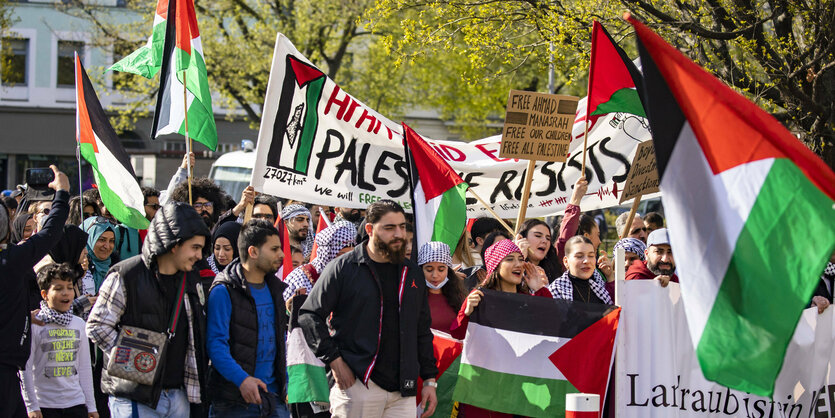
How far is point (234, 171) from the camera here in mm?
22844

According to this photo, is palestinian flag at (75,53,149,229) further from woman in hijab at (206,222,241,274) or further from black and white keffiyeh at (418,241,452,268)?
black and white keffiyeh at (418,241,452,268)

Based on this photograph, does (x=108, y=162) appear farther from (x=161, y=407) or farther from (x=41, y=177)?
(x=161, y=407)

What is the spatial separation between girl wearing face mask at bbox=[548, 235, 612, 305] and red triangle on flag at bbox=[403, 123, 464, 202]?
4.55 feet

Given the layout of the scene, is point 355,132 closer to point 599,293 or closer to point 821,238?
point 599,293

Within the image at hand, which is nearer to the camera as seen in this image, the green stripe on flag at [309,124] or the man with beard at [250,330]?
the man with beard at [250,330]

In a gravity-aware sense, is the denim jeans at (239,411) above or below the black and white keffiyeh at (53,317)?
below

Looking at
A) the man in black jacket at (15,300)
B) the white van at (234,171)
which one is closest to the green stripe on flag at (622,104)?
the man in black jacket at (15,300)

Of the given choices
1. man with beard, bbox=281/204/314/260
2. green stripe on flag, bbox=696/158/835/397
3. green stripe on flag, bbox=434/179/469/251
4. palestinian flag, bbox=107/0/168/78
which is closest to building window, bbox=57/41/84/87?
palestinian flag, bbox=107/0/168/78

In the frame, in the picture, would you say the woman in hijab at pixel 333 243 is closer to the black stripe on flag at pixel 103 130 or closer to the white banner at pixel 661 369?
the black stripe on flag at pixel 103 130

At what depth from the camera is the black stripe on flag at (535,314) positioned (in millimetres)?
6809

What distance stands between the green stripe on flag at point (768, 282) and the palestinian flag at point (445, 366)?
109 inches

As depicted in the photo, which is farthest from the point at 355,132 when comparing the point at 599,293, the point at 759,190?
the point at 759,190

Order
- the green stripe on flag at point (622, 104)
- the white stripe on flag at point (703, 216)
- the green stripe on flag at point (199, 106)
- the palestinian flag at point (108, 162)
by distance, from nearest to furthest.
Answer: the white stripe on flag at point (703, 216) → the green stripe on flag at point (622, 104) → the palestinian flag at point (108, 162) → the green stripe on flag at point (199, 106)

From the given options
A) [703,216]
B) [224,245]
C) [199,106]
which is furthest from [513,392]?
[199,106]
